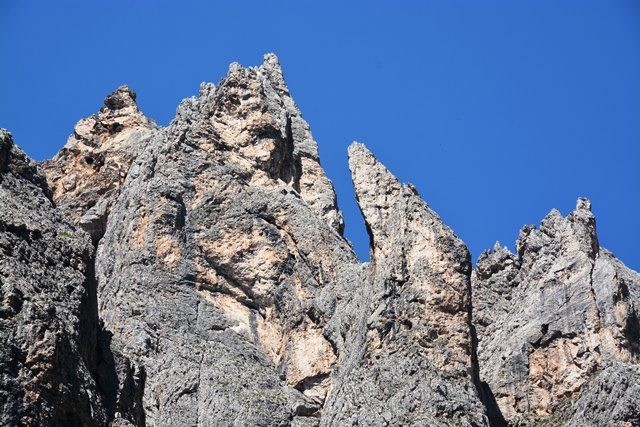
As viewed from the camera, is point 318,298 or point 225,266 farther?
point 225,266

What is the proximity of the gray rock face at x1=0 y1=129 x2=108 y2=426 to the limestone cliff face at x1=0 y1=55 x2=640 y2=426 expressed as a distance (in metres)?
7.30

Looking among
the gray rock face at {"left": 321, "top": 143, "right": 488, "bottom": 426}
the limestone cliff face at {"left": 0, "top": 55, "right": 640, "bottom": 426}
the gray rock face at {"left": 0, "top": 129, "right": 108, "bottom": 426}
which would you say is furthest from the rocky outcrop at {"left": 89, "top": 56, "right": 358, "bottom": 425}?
the gray rock face at {"left": 0, "top": 129, "right": 108, "bottom": 426}

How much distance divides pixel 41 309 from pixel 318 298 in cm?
4395

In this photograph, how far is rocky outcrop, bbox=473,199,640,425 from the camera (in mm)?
72375

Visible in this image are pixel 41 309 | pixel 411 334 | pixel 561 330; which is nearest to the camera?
pixel 41 309

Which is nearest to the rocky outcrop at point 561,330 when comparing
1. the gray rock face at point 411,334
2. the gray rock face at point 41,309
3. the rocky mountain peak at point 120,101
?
the gray rock face at point 411,334

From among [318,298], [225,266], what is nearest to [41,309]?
[318,298]

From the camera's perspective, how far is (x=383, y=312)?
69.1 metres

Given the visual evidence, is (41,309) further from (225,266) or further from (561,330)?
(225,266)

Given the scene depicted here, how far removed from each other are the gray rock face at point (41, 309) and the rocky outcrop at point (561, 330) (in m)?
34.3

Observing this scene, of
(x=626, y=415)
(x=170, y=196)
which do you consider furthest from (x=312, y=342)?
(x=626, y=415)

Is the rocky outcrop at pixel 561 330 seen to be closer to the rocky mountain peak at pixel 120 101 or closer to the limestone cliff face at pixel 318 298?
the limestone cliff face at pixel 318 298

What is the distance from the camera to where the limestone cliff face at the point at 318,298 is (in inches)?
2630

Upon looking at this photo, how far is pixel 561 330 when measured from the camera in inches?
2953
